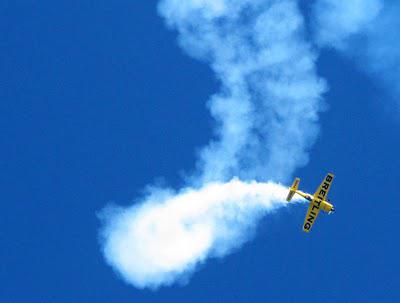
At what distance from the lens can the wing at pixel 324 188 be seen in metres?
96.9

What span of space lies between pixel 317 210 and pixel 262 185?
28.8ft

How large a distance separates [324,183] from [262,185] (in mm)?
7732

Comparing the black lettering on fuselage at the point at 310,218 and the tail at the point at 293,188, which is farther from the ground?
the black lettering on fuselage at the point at 310,218

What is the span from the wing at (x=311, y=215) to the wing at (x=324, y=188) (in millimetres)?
934

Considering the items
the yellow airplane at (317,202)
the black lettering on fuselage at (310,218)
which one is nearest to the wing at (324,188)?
the yellow airplane at (317,202)

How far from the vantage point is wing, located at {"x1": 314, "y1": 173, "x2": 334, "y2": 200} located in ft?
318

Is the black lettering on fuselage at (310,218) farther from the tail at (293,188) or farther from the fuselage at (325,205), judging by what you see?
the tail at (293,188)

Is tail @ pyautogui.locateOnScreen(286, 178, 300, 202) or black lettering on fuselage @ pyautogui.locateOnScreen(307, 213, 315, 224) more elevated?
black lettering on fuselage @ pyautogui.locateOnScreen(307, 213, 315, 224)

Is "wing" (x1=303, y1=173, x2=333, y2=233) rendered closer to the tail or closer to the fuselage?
the fuselage

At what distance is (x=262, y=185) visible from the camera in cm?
9344

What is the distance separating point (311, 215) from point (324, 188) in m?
3.80

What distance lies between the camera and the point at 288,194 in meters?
94.6

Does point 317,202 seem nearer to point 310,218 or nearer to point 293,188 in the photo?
Result: point 310,218

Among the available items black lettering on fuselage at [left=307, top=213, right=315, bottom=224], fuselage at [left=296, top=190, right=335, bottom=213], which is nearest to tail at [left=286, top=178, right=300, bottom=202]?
fuselage at [left=296, top=190, right=335, bottom=213]
